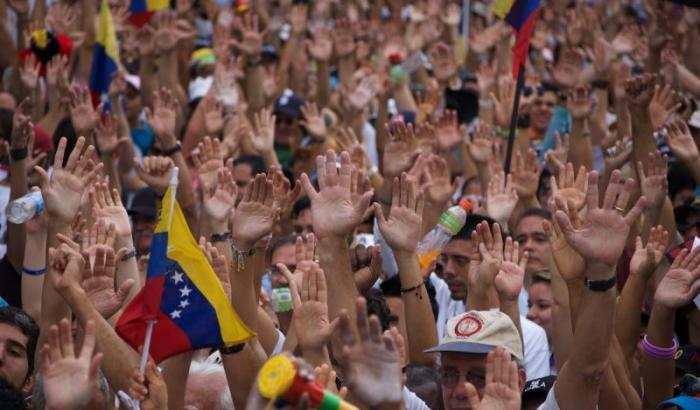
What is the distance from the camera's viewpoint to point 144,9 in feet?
33.7

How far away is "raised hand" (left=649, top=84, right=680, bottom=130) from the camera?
8.12 metres

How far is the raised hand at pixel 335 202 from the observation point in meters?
5.02

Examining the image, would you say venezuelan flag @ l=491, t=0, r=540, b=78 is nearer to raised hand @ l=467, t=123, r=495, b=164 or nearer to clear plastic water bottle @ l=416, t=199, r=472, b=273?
raised hand @ l=467, t=123, r=495, b=164

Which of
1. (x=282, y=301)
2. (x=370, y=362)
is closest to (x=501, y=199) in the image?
(x=282, y=301)

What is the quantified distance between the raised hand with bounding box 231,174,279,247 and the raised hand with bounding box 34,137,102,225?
748mm

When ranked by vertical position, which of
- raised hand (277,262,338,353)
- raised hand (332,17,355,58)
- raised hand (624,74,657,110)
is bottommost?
raised hand (332,17,355,58)

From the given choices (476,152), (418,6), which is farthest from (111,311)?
(418,6)

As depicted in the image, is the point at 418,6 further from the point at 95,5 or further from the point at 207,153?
the point at 207,153

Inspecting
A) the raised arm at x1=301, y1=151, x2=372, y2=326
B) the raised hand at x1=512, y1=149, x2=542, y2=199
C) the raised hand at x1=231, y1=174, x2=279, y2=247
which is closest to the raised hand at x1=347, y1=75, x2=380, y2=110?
the raised hand at x1=512, y1=149, x2=542, y2=199

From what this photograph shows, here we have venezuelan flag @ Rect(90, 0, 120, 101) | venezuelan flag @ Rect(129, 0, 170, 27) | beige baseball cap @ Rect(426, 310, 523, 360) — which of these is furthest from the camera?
venezuelan flag @ Rect(129, 0, 170, 27)

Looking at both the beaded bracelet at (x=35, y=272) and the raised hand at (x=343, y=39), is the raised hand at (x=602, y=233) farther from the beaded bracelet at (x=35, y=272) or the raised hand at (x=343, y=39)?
the raised hand at (x=343, y=39)

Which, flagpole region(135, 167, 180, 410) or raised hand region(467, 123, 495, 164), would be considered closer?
flagpole region(135, 167, 180, 410)

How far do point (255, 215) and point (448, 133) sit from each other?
401cm

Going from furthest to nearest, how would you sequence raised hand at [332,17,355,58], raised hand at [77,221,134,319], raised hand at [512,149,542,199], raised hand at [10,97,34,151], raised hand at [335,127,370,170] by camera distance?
raised hand at [332,17,355,58], raised hand at [335,127,370,170], raised hand at [512,149,542,199], raised hand at [10,97,34,151], raised hand at [77,221,134,319]
